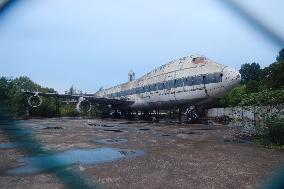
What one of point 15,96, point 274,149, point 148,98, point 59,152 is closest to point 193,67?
point 148,98

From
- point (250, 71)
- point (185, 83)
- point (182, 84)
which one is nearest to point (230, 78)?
point (185, 83)

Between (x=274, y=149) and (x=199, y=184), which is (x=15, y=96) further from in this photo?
(x=199, y=184)

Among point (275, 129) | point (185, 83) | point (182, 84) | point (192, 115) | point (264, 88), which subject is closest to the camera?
point (275, 129)

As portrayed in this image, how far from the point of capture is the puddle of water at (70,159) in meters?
7.00

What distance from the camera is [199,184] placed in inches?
225

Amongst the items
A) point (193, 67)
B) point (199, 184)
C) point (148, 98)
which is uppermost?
point (193, 67)

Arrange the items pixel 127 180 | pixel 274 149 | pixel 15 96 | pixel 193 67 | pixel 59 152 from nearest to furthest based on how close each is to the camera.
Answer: pixel 127 180, pixel 59 152, pixel 274 149, pixel 193 67, pixel 15 96

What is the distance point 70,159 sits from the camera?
8.21 m

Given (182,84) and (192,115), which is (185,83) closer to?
(182,84)

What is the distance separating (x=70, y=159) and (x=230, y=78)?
1652 centimetres

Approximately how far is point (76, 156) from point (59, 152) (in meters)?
0.89

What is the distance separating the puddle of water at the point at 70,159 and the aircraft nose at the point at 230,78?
46.9 feet

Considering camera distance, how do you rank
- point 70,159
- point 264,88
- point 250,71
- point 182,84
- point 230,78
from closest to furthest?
point 70,159 < point 230,78 < point 182,84 < point 264,88 < point 250,71

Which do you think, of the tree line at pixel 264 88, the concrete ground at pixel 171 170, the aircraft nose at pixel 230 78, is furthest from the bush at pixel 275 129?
the aircraft nose at pixel 230 78
